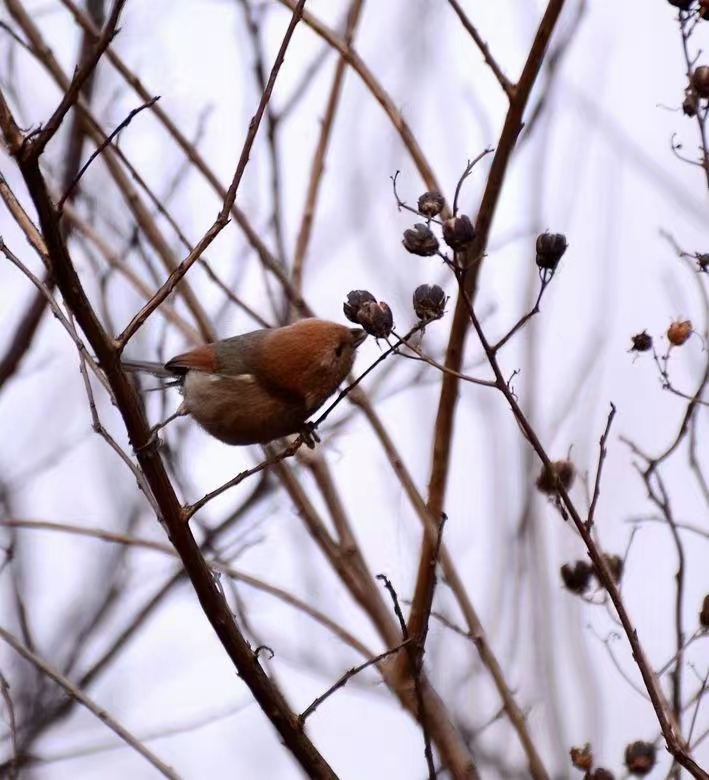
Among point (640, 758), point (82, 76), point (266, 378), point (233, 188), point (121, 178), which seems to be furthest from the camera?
point (121, 178)

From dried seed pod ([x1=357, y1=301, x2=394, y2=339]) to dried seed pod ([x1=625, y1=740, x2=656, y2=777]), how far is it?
877mm

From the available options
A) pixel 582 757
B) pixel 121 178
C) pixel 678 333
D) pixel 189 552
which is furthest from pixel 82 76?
pixel 121 178

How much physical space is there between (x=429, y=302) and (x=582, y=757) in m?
0.87

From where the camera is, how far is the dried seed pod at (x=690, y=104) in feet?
6.56

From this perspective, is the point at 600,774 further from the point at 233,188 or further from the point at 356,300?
the point at 233,188

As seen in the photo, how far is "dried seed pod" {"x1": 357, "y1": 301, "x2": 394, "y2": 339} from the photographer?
6.81 feet

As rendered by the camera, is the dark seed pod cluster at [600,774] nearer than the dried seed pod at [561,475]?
Yes

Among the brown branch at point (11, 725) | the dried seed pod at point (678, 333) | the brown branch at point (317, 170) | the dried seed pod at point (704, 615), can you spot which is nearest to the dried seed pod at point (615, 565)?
the dried seed pod at point (704, 615)

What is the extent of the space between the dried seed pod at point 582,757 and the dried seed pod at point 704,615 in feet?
1.03

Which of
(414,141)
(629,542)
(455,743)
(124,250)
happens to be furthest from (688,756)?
(124,250)

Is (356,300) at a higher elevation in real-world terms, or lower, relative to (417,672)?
higher

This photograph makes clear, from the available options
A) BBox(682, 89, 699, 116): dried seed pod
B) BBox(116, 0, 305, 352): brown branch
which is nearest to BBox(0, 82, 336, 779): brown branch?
BBox(116, 0, 305, 352): brown branch

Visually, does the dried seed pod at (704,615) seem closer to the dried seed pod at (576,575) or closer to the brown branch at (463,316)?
the dried seed pod at (576,575)

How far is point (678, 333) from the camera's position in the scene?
6.99 feet
